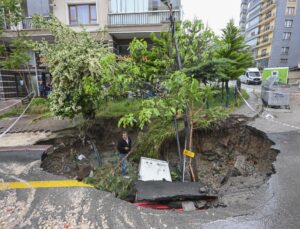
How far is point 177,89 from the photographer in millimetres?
4387

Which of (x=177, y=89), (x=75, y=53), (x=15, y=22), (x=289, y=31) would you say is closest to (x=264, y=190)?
(x=177, y=89)

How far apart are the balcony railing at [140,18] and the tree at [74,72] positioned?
5.22 m

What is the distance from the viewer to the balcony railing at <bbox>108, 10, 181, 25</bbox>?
1117 centimetres

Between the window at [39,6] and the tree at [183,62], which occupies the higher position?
the window at [39,6]

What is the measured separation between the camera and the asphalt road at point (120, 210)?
2.78m

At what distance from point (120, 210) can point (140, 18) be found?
11.1 meters

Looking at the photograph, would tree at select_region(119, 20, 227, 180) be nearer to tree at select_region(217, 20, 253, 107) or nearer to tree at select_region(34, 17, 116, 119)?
tree at select_region(34, 17, 116, 119)

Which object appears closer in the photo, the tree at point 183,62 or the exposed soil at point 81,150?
the tree at point 183,62

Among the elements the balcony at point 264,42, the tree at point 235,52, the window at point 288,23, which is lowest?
the tree at point 235,52

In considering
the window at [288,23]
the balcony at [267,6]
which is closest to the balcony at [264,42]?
the window at [288,23]

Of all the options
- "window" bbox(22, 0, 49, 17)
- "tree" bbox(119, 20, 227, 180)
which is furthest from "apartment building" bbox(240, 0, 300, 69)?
"window" bbox(22, 0, 49, 17)

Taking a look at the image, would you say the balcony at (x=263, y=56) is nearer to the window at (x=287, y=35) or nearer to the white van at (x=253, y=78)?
the window at (x=287, y=35)

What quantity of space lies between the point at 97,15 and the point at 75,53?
758 centimetres

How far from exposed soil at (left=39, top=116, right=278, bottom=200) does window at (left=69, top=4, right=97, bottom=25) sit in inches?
329
